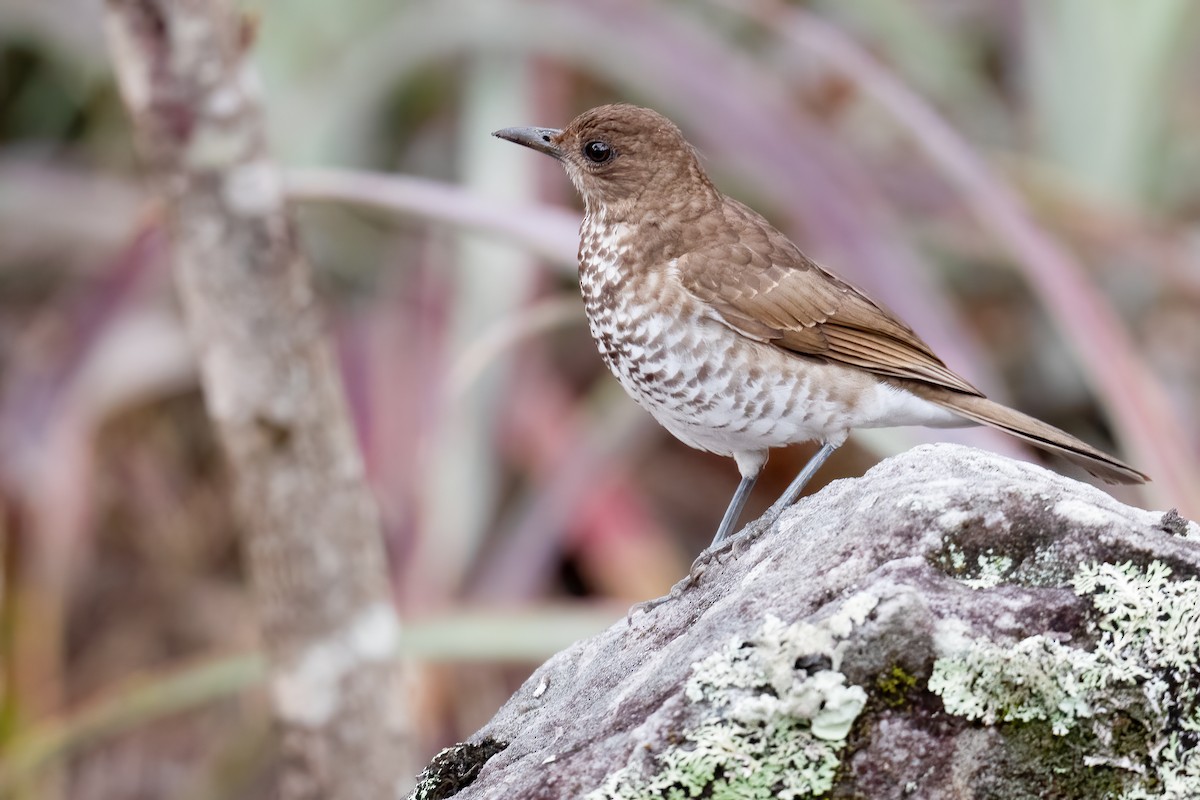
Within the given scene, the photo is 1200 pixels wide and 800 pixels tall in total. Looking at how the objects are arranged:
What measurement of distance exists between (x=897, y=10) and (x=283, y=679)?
14.1 feet

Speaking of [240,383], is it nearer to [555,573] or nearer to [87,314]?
[87,314]

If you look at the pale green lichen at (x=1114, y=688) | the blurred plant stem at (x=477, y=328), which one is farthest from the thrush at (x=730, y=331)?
the blurred plant stem at (x=477, y=328)

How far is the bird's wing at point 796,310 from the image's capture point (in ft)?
9.32

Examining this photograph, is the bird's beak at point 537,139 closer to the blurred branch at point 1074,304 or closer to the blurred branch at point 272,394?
the blurred branch at point 272,394

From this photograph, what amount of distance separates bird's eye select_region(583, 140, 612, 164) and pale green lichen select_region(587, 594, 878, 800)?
145cm

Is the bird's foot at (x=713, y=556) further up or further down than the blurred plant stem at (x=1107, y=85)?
further down

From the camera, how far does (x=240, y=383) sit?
3100mm

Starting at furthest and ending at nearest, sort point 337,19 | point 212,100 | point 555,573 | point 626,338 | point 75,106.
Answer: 1. point 75,106
2. point 337,19
3. point 555,573
4. point 212,100
5. point 626,338

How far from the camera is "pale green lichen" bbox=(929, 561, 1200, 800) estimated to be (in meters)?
1.82

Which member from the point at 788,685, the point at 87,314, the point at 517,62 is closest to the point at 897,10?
the point at 517,62

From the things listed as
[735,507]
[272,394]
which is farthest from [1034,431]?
[272,394]

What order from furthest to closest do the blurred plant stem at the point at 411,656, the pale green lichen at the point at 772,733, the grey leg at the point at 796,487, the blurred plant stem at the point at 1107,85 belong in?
the blurred plant stem at the point at 1107,85 → the blurred plant stem at the point at 411,656 → the grey leg at the point at 796,487 → the pale green lichen at the point at 772,733

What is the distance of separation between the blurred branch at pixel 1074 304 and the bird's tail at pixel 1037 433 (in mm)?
552

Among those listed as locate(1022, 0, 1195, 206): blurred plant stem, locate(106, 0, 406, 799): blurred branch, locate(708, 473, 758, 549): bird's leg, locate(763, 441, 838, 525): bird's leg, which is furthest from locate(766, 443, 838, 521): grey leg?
locate(1022, 0, 1195, 206): blurred plant stem
